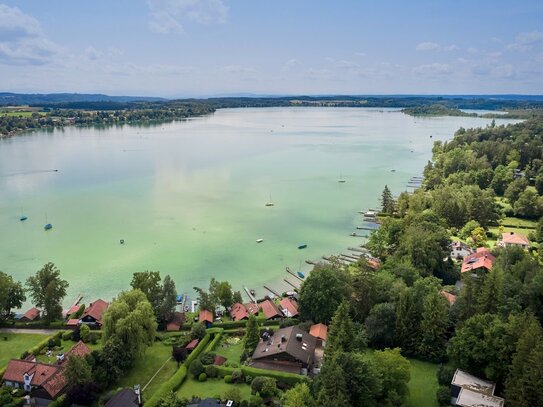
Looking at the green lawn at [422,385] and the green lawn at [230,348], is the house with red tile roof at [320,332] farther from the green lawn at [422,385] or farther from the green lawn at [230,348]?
the green lawn at [422,385]

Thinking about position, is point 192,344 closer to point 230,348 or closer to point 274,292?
point 230,348

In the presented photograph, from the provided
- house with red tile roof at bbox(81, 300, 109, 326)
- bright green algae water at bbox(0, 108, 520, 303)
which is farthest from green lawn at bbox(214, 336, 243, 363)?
house with red tile roof at bbox(81, 300, 109, 326)

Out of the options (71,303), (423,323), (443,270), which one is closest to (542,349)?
(423,323)

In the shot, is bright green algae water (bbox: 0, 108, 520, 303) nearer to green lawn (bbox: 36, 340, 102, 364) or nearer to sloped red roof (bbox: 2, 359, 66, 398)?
green lawn (bbox: 36, 340, 102, 364)

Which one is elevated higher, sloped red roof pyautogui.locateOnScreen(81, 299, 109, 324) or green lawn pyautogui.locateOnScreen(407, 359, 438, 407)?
sloped red roof pyautogui.locateOnScreen(81, 299, 109, 324)

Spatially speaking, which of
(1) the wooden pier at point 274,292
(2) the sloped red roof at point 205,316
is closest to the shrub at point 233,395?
(2) the sloped red roof at point 205,316

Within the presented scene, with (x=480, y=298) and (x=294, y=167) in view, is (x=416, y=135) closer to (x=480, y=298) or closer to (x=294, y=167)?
(x=294, y=167)

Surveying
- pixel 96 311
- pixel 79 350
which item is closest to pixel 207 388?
pixel 79 350
